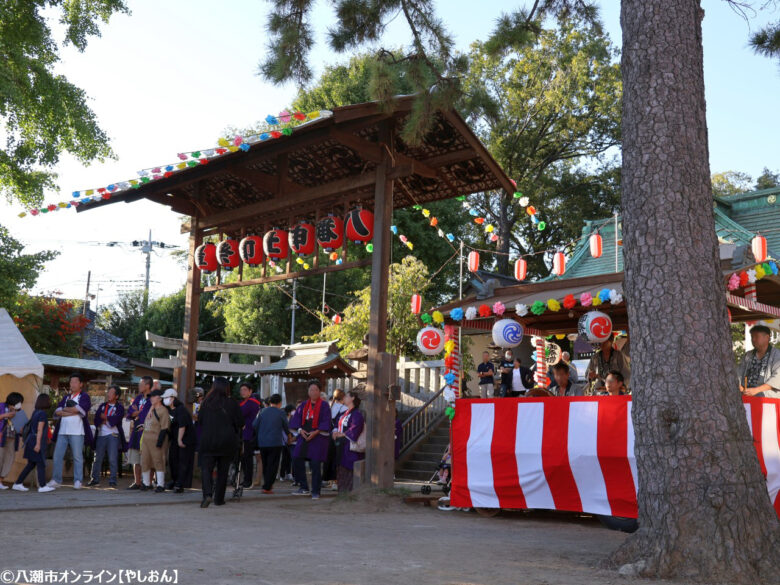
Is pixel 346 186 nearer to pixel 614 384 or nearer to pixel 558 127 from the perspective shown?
pixel 614 384

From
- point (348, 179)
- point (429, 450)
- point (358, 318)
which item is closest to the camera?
point (348, 179)

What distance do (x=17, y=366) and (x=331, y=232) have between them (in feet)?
18.7

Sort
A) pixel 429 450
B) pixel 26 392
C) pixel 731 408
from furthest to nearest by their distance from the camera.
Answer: pixel 429 450 → pixel 26 392 → pixel 731 408

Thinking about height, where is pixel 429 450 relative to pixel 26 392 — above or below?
below

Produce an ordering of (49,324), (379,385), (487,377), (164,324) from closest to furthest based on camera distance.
A: 1. (379,385)
2. (487,377)
3. (49,324)
4. (164,324)

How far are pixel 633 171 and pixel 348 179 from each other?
6.31 metres

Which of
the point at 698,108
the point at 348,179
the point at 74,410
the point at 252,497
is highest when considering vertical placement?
the point at 348,179

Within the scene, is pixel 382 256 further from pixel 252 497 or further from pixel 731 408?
pixel 731 408

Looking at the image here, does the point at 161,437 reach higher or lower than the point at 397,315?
lower

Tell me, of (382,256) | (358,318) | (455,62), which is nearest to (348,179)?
(382,256)

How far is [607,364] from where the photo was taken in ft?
32.8

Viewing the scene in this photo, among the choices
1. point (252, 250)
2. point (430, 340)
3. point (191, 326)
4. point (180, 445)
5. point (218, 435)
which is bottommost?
point (180, 445)

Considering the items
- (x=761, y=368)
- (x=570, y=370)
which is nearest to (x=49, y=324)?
(x=570, y=370)

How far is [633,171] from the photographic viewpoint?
590cm
